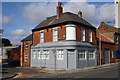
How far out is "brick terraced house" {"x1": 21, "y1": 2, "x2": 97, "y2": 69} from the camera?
21.4m

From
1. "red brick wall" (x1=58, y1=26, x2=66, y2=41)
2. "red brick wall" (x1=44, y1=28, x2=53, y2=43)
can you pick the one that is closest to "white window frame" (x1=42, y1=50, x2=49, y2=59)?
"red brick wall" (x1=44, y1=28, x2=53, y2=43)

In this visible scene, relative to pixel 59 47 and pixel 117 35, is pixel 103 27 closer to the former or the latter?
pixel 117 35

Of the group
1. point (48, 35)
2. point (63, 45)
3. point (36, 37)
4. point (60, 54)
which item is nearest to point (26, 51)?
point (36, 37)

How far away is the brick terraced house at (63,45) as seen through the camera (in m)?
21.4

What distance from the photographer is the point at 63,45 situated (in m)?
21.5

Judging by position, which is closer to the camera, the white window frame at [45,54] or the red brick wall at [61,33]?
the red brick wall at [61,33]

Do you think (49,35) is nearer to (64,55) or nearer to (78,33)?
(64,55)

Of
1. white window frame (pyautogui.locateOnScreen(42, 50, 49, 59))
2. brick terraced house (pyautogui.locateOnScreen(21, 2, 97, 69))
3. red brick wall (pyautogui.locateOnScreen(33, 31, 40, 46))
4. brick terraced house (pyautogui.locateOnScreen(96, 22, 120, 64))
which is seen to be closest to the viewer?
brick terraced house (pyautogui.locateOnScreen(21, 2, 97, 69))

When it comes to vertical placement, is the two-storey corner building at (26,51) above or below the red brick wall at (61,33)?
below

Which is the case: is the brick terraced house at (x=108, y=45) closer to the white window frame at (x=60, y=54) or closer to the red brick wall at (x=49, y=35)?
the red brick wall at (x=49, y=35)

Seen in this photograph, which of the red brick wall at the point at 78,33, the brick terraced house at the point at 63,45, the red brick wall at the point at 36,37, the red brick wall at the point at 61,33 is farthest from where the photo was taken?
the red brick wall at the point at 36,37

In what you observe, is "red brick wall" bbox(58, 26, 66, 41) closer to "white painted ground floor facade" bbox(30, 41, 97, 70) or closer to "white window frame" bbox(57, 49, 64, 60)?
"white painted ground floor facade" bbox(30, 41, 97, 70)

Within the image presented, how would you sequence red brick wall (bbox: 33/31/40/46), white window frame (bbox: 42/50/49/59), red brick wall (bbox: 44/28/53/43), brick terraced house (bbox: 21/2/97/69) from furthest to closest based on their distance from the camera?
red brick wall (bbox: 33/31/40/46), white window frame (bbox: 42/50/49/59), red brick wall (bbox: 44/28/53/43), brick terraced house (bbox: 21/2/97/69)

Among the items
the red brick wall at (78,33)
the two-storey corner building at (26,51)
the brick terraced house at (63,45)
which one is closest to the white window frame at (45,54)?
the brick terraced house at (63,45)
